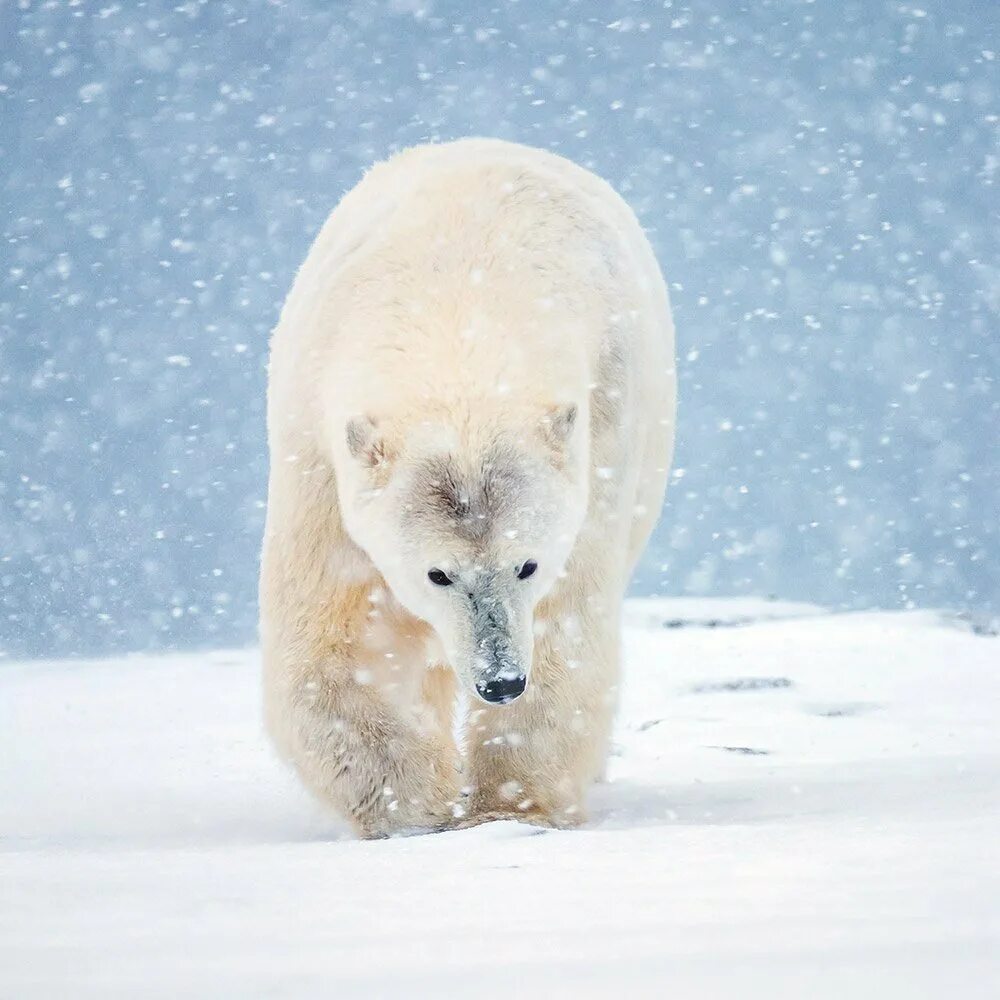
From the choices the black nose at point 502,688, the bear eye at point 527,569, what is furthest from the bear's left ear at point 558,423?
Result: the black nose at point 502,688

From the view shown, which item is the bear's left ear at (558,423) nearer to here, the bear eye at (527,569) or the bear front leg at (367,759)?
the bear eye at (527,569)

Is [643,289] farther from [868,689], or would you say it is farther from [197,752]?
[868,689]

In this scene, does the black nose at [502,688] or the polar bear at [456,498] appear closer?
the black nose at [502,688]

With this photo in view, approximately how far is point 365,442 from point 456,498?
26 cm

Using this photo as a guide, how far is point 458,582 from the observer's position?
335 centimetres

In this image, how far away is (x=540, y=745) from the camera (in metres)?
3.81

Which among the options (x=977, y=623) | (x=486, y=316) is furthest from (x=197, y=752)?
(x=977, y=623)

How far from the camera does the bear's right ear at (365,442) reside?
3.34 meters

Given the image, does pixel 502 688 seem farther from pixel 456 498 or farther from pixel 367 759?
pixel 367 759

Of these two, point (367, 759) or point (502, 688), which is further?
point (367, 759)

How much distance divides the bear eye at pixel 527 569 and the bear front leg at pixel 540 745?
43 centimetres

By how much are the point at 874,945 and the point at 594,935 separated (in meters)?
0.40

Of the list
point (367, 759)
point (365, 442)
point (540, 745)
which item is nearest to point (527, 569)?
point (365, 442)

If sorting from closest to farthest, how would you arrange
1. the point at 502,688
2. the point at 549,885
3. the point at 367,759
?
the point at 549,885 < the point at 502,688 < the point at 367,759
